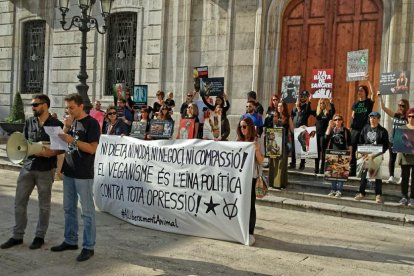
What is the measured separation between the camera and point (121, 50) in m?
16.8

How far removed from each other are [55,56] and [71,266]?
14269 millimetres

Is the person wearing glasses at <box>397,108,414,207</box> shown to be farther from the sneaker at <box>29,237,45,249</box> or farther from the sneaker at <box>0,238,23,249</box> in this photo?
the sneaker at <box>0,238,23,249</box>

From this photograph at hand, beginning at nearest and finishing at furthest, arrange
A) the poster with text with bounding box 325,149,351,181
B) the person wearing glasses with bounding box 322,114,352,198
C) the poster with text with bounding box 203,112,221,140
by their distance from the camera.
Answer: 1. the poster with text with bounding box 325,149,351,181
2. the person wearing glasses with bounding box 322,114,352,198
3. the poster with text with bounding box 203,112,221,140

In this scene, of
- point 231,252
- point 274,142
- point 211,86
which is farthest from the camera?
point 211,86

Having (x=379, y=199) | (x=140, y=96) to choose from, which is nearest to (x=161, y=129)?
(x=140, y=96)

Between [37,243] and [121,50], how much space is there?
39.3 ft

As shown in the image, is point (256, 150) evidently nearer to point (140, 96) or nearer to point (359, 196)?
point (359, 196)

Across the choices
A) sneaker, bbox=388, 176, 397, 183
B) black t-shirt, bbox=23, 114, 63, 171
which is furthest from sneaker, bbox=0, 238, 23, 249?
sneaker, bbox=388, 176, 397, 183

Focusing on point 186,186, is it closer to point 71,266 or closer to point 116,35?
point 71,266

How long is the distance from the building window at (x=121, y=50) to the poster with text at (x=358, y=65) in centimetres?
848

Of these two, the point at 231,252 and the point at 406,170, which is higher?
the point at 406,170

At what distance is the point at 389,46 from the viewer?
11914 mm

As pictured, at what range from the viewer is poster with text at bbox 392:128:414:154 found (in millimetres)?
8125

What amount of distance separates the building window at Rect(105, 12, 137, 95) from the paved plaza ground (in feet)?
31.3
